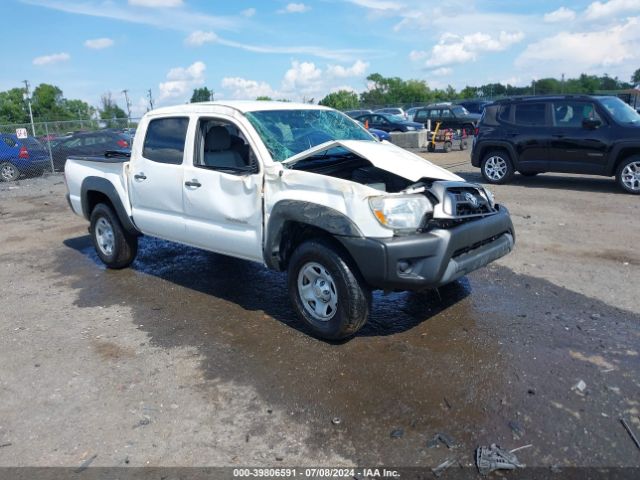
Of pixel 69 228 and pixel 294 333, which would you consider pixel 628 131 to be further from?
pixel 69 228

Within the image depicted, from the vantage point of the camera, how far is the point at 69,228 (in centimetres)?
918

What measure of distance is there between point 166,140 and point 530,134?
8052 millimetres

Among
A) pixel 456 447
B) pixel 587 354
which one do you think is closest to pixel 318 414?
pixel 456 447

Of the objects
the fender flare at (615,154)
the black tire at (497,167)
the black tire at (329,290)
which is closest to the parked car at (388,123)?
the black tire at (497,167)

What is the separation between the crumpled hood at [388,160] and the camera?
4117 mm

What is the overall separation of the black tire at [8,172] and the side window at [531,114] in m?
14.2

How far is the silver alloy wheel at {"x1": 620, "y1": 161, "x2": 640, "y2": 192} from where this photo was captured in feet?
31.6

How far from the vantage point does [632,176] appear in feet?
31.7

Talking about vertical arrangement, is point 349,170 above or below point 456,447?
above

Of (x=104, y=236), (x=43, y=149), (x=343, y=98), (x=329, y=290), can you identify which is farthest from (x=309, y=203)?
(x=343, y=98)

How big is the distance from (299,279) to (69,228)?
6.50 meters

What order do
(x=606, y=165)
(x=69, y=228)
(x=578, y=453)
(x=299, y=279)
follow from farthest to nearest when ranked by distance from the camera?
(x=606, y=165), (x=69, y=228), (x=299, y=279), (x=578, y=453)

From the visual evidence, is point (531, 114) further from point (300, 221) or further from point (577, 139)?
point (300, 221)

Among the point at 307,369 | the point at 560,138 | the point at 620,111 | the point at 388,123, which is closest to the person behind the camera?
the point at 307,369
